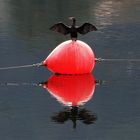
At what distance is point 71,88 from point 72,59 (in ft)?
3.38

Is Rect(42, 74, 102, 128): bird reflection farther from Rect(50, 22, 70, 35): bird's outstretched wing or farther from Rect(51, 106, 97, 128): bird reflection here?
Rect(50, 22, 70, 35): bird's outstretched wing

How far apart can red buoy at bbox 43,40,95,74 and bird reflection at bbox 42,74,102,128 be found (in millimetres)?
213

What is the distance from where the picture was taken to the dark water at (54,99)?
38.7ft

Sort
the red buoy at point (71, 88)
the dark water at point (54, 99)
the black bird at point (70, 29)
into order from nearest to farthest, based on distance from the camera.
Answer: the dark water at point (54, 99) < the red buoy at point (71, 88) < the black bird at point (70, 29)

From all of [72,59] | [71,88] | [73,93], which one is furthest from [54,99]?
[72,59]

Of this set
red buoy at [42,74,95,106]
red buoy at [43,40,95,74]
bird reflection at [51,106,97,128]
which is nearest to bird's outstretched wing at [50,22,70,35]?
red buoy at [43,40,95,74]

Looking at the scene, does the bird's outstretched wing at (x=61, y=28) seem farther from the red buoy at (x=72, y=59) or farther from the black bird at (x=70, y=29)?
the red buoy at (x=72, y=59)

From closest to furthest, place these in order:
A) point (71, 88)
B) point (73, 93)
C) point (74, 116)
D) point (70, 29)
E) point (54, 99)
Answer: point (74, 116)
point (54, 99)
point (73, 93)
point (71, 88)
point (70, 29)

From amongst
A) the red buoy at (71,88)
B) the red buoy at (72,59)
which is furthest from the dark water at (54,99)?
the red buoy at (72,59)

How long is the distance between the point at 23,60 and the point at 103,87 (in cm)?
368

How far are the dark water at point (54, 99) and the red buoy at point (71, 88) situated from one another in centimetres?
19

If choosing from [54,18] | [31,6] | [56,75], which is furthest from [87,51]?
[31,6]

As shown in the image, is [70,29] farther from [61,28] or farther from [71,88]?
[71,88]

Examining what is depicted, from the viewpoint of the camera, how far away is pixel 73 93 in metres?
14.3
